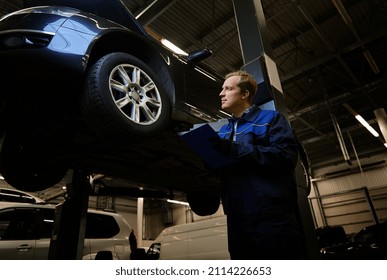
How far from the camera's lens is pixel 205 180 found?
3.61 metres

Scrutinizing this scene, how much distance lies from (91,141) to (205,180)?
159cm

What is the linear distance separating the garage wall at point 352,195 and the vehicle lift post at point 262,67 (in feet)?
38.3

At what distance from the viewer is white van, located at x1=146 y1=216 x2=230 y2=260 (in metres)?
4.85

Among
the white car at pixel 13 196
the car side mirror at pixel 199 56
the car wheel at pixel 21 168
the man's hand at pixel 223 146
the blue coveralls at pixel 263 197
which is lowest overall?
the blue coveralls at pixel 263 197

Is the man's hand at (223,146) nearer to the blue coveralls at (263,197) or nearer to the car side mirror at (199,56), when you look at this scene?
the blue coveralls at (263,197)

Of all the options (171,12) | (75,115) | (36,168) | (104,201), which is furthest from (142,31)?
(104,201)

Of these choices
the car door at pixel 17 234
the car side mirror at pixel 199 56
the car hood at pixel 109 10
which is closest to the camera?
the car hood at pixel 109 10

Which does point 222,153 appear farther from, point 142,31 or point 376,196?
point 376,196

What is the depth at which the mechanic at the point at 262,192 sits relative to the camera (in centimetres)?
121

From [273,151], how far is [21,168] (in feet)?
7.70

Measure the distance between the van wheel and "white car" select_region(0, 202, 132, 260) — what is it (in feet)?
Result: 4.11

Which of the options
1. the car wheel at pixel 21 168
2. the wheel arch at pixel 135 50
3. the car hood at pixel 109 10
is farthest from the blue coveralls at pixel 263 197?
the car wheel at pixel 21 168

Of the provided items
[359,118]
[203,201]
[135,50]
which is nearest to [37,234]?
[203,201]

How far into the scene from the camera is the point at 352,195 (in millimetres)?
13062
